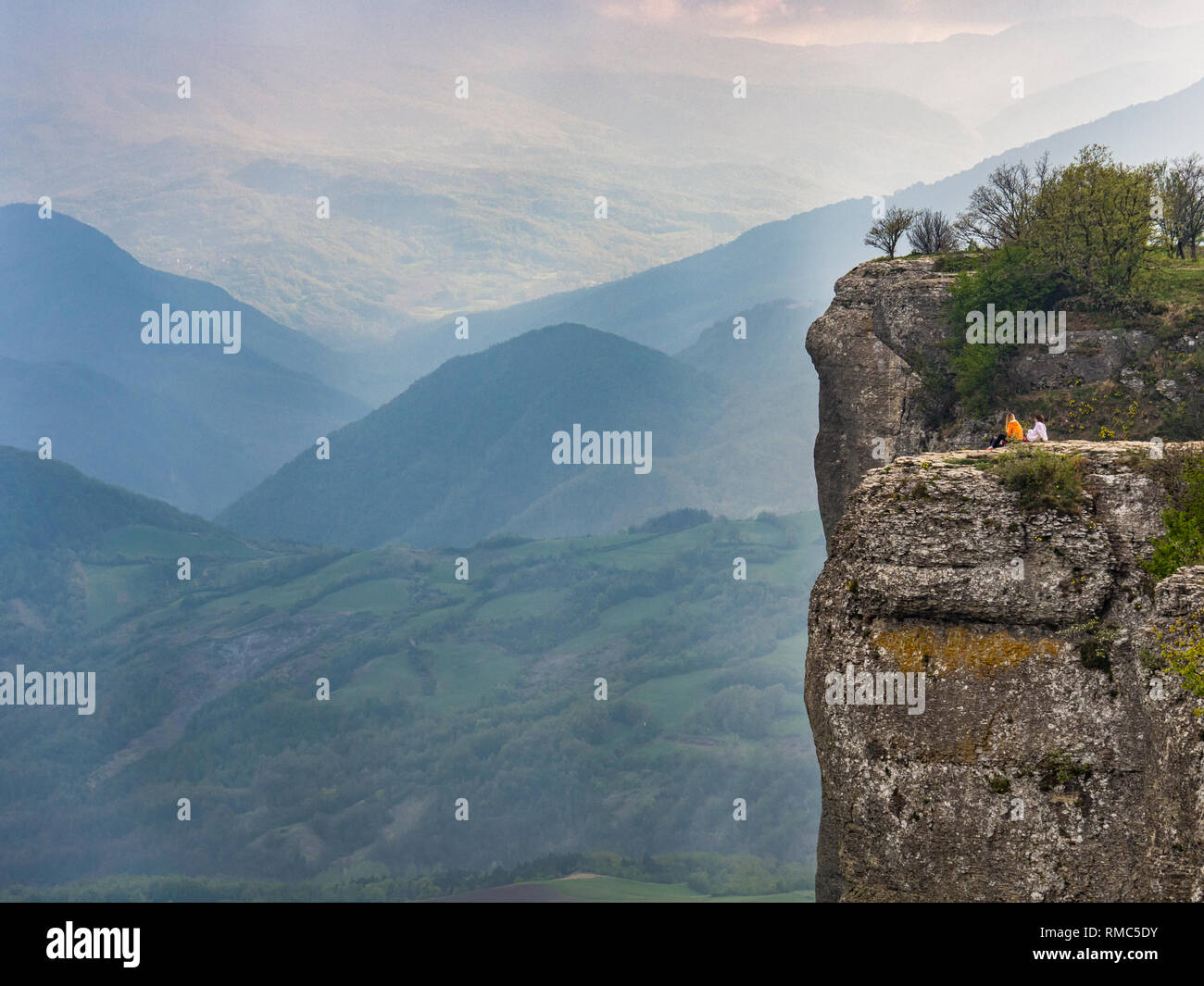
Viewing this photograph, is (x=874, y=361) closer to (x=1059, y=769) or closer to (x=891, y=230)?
(x=891, y=230)

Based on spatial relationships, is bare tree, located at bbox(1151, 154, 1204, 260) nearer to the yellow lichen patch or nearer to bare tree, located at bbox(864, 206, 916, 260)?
bare tree, located at bbox(864, 206, 916, 260)

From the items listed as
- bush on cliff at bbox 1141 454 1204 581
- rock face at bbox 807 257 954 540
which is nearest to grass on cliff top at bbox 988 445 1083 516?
bush on cliff at bbox 1141 454 1204 581

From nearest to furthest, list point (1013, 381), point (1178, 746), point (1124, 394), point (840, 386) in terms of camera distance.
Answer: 1. point (1178, 746)
2. point (1124, 394)
3. point (1013, 381)
4. point (840, 386)

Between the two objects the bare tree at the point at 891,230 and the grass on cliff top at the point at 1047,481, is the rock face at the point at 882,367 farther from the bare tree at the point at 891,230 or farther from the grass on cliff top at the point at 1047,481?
the grass on cliff top at the point at 1047,481
